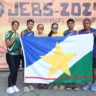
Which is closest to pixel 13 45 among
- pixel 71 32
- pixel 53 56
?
pixel 53 56

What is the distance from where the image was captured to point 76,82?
231 inches

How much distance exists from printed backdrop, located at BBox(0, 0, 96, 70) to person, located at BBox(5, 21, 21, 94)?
185 centimetres

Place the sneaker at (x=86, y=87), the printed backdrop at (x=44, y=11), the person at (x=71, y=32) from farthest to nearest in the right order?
the printed backdrop at (x=44, y=11), the sneaker at (x=86, y=87), the person at (x=71, y=32)

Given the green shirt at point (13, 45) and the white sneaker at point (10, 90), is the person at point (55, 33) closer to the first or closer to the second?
the green shirt at point (13, 45)

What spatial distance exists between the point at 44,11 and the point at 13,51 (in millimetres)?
2206

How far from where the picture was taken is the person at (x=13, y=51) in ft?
18.3

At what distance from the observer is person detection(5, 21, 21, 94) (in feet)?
18.3

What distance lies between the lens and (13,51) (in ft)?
18.6

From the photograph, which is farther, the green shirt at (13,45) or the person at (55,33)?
the person at (55,33)

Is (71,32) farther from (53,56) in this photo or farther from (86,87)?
(86,87)

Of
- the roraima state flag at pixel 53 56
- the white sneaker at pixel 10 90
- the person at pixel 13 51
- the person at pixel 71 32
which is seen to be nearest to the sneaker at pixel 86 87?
the person at pixel 71 32

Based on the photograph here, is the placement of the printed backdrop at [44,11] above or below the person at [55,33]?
above

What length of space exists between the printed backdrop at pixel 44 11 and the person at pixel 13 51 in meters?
1.85

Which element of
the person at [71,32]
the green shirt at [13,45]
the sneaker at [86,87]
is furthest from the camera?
the sneaker at [86,87]
